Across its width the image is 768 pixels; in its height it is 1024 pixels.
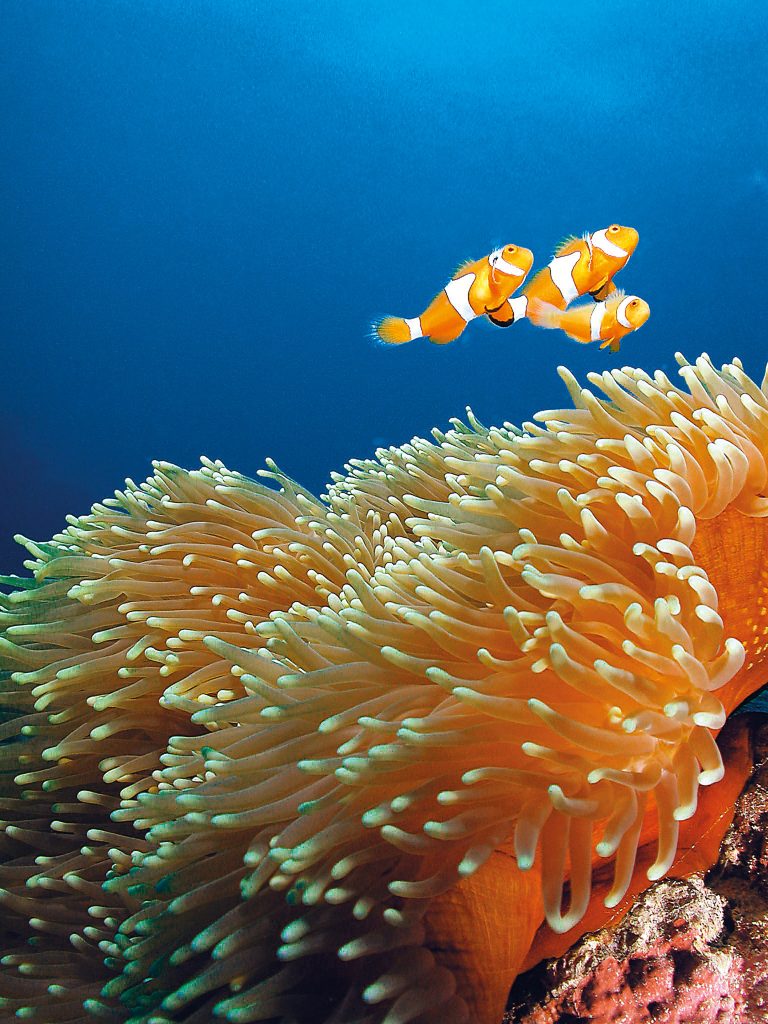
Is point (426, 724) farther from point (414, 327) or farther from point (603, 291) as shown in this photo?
point (603, 291)

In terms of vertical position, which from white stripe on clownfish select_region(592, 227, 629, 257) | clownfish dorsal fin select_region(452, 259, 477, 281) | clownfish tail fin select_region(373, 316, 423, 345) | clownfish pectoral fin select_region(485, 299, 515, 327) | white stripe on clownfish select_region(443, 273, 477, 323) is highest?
clownfish tail fin select_region(373, 316, 423, 345)

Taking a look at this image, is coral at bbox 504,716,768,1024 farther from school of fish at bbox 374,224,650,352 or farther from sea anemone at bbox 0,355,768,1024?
school of fish at bbox 374,224,650,352

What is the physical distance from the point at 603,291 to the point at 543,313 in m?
0.25

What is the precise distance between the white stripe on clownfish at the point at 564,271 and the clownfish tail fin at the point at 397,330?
1.55ft

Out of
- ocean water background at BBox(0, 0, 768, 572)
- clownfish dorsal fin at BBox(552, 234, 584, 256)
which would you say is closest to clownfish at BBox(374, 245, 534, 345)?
clownfish dorsal fin at BBox(552, 234, 584, 256)

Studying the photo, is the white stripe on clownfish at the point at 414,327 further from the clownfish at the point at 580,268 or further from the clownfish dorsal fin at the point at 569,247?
the clownfish dorsal fin at the point at 569,247

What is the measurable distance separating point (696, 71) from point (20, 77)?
19824mm

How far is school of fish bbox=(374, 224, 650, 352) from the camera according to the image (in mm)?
2299

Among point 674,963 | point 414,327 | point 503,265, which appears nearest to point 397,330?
point 414,327

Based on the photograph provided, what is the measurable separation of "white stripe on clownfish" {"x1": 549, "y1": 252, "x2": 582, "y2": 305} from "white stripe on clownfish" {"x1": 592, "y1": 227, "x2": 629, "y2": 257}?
0.06 meters

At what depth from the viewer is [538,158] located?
25.3 m

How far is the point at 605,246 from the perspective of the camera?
2283mm

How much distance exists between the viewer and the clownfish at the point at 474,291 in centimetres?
230

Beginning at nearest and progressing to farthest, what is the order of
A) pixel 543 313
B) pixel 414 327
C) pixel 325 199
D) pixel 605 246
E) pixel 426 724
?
pixel 426 724
pixel 605 246
pixel 543 313
pixel 414 327
pixel 325 199
